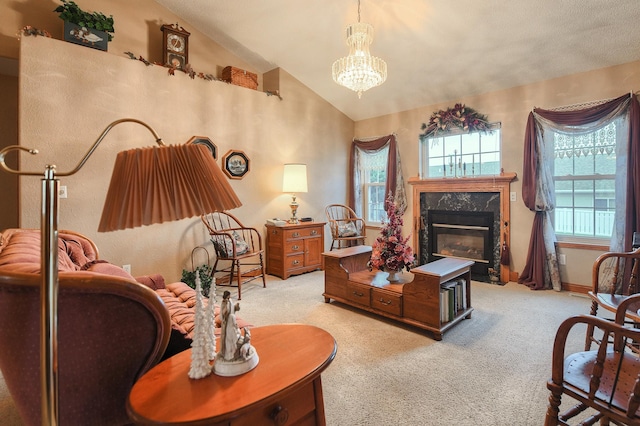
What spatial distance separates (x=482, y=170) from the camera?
4609 mm

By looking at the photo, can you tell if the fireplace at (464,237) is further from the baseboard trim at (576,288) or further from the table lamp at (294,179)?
the table lamp at (294,179)

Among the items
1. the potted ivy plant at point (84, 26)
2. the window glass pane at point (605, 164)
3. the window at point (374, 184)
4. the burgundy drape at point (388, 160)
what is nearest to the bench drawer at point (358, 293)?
the burgundy drape at point (388, 160)

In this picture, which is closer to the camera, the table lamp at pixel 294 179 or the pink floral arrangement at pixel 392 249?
the pink floral arrangement at pixel 392 249

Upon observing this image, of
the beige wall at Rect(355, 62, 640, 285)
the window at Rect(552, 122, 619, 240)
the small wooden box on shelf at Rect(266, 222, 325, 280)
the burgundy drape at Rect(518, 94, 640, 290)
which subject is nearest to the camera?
the burgundy drape at Rect(518, 94, 640, 290)

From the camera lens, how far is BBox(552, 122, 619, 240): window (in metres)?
3.69

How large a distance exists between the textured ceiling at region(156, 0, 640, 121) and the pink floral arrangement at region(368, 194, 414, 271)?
2180 millimetres

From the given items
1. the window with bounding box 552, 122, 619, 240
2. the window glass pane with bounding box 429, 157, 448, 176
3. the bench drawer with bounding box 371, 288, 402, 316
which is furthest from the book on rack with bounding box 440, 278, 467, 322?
the window glass pane with bounding box 429, 157, 448, 176

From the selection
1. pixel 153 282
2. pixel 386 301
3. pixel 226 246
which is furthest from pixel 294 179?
pixel 153 282

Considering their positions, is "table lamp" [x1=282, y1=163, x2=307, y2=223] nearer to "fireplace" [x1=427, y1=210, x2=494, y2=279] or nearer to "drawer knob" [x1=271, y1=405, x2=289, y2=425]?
Answer: "fireplace" [x1=427, y1=210, x2=494, y2=279]

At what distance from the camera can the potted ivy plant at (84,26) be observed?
322 cm

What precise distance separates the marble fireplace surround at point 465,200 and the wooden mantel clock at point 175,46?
3672 millimetres

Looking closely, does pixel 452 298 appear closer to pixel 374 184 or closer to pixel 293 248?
pixel 293 248

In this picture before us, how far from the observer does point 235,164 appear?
4.51 metres

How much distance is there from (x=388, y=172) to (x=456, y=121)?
4.18 ft
